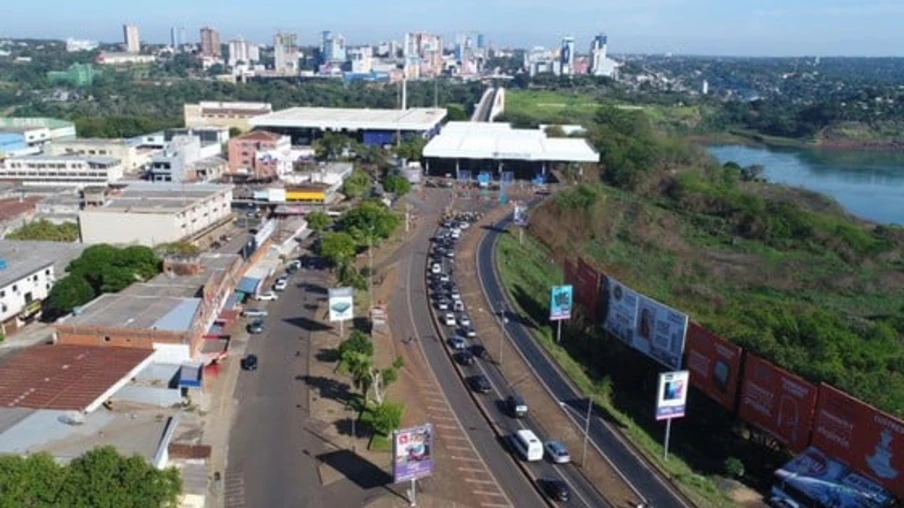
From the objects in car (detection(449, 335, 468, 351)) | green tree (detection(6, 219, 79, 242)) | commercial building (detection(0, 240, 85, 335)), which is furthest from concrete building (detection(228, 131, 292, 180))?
car (detection(449, 335, 468, 351))

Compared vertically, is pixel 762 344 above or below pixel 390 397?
above

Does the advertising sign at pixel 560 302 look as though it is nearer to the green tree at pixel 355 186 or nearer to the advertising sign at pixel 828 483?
the advertising sign at pixel 828 483

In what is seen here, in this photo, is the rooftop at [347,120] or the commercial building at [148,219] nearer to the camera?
the commercial building at [148,219]

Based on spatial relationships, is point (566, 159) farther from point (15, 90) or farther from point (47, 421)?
point (15, 90)

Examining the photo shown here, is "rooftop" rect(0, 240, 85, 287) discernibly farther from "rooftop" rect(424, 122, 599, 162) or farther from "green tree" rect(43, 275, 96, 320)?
"rooftop" rect(424, 122, 599, 162)

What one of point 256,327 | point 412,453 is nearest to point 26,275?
point 256,327

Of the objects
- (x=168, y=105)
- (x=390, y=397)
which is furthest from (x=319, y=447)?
(x=168, y=105)

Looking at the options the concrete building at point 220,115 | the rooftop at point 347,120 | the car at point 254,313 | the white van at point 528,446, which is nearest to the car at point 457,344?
the white van at point 528,446
